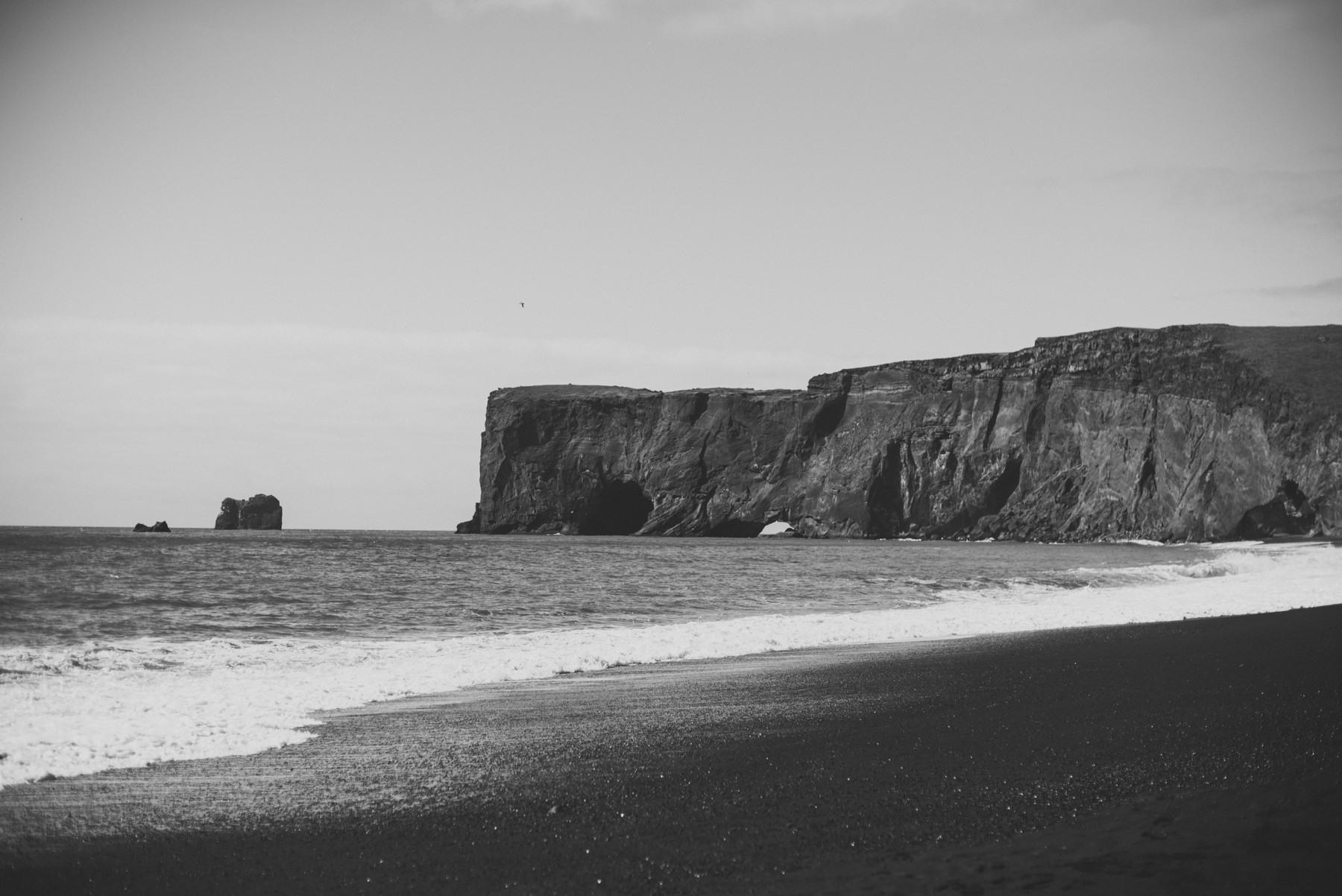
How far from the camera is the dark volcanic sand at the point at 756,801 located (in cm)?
478

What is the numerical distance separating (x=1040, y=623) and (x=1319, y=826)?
52.5 feet

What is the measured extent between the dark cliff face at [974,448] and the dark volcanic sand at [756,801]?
87.7m

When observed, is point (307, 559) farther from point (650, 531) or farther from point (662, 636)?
point (650, 531)

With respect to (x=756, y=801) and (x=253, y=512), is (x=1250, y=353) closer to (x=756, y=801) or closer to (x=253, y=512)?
(x=756, y=801)

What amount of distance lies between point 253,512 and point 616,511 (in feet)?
223

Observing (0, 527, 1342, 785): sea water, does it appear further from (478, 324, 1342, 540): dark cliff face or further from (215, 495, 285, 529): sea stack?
(215, 495, 285, 529): sea stack

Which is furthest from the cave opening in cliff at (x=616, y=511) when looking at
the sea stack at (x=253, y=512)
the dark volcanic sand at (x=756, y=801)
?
the dark volcanic sand at (x=756, y=801)

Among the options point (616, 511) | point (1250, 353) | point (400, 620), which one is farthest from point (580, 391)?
point (400, 620)

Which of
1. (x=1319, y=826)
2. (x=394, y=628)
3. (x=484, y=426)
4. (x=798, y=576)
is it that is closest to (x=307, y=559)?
(x=798, y=576)

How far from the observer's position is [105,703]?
10414mm

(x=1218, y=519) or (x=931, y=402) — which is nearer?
(x=1218, y=519)

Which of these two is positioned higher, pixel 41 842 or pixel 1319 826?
pixel 1319 826

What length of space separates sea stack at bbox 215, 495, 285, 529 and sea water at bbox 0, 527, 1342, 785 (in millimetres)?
125422

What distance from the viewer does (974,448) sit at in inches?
4213
